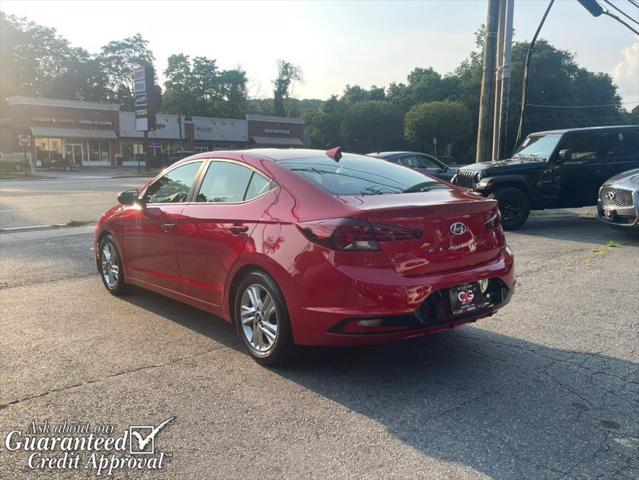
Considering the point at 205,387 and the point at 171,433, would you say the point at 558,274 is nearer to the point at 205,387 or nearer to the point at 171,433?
the point at 205,387

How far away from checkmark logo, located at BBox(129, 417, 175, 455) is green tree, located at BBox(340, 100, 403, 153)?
73.1 metres

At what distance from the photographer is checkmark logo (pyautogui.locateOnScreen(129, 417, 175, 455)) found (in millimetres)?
3016

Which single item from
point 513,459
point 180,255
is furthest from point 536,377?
point 180,255

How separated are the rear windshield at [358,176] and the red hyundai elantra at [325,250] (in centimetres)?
2

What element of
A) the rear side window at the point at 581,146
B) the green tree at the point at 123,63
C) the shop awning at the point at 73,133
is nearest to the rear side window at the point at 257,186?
the rear side window at the point at 581,146

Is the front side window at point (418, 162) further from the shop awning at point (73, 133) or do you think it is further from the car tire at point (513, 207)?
the shop awning at point (73, 133)

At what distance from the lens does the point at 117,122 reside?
59.3 metres

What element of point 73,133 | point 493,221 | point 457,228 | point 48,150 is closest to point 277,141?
point 73,133

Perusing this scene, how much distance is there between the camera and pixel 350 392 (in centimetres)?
372

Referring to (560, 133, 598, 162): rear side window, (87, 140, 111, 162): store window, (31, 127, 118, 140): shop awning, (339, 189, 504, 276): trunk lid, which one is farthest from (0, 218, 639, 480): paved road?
(87, 140, 111, 162): store window

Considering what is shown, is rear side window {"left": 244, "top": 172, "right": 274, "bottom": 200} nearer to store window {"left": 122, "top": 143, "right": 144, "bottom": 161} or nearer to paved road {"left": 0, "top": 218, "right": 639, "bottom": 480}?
paved road {"left": 0, "top": 218, "right": 639, "bottom": 480}

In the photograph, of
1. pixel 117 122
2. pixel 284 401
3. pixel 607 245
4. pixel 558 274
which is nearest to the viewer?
pixel 284 401

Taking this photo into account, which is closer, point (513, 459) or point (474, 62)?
point (513, 459)

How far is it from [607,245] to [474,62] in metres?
71.2
